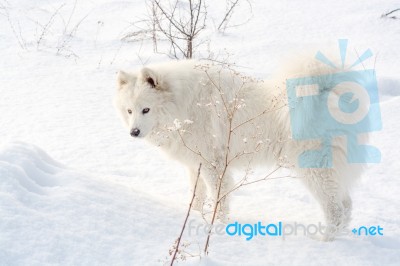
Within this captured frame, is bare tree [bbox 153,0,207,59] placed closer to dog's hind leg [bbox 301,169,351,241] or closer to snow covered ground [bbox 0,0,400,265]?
snow covered ground [bbox 0,0,400,265]

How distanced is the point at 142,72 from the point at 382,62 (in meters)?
5.07

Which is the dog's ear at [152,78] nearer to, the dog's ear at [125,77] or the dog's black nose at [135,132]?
the dog's ear at [125,77]

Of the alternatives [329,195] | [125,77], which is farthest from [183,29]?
[329,195]

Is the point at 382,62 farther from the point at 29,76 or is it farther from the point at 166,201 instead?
the point at 29,76

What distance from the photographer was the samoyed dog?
344cm

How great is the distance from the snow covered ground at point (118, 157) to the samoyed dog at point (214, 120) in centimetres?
38

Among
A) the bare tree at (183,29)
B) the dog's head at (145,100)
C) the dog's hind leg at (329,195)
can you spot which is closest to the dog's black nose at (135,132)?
the dog's head at (145,100)

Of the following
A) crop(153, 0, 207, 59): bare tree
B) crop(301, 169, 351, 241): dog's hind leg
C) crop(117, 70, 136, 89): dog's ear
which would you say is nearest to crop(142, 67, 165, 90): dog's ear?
crop(117, 70, 136, 89): dog's ear

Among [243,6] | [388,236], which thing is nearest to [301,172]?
[388,236]

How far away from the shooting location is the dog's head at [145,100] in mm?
3609

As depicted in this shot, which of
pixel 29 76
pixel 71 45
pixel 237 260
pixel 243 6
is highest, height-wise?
pixel 243 6

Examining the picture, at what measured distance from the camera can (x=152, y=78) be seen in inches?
142

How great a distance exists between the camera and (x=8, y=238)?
2.25 metres

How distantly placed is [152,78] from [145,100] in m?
0.19
